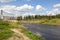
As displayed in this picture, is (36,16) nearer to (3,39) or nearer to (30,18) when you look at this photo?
(30,18)

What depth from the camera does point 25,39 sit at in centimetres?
2347

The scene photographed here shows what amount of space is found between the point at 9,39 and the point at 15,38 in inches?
39.3

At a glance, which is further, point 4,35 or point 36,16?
point 36,16

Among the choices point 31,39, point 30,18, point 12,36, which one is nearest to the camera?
point 12,36

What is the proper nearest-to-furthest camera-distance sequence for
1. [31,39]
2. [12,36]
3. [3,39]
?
[3,39] < [12,36] < [31,39]

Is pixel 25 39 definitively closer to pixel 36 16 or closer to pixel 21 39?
pixel 21 39

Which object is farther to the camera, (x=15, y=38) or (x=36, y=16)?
(x=36, y=16)

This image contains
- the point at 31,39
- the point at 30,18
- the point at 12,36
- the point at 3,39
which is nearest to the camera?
the point at 3,39

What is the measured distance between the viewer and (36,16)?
7215 inches

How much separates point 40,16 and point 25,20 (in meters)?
18.2

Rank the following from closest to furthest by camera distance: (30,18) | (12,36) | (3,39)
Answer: (3,39) < (12,36) < (30,18)

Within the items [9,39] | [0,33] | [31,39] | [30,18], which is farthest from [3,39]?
[30,18]

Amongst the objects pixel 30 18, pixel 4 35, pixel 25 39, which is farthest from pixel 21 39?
pixel 30 18

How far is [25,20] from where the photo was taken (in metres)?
177
